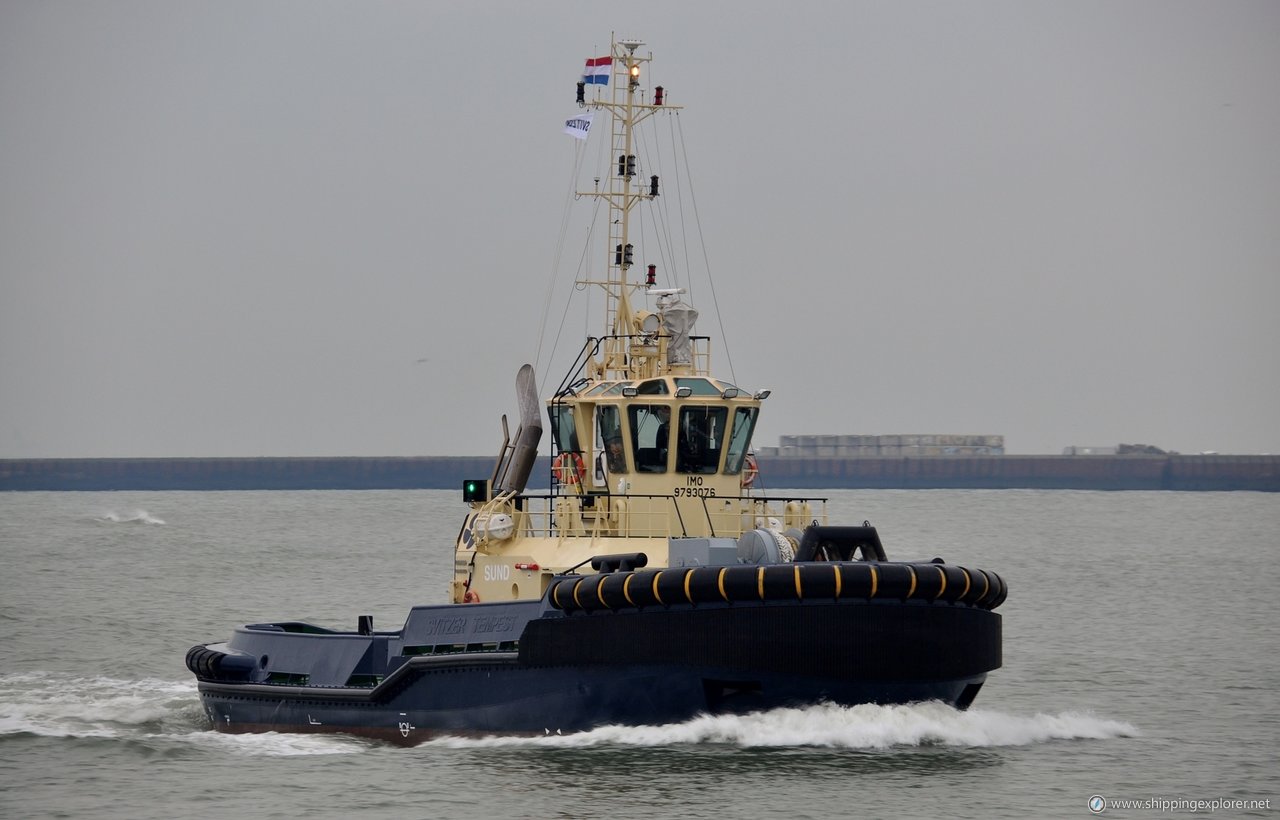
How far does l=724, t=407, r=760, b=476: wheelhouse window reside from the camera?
18312mm

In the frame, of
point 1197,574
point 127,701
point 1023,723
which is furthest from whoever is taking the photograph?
point 1197,574

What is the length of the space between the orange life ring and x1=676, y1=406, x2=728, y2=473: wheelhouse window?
1.16m

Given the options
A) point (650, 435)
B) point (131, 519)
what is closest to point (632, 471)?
point (650, 435)

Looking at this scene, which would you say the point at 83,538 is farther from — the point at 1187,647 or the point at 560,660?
the point at 560,660

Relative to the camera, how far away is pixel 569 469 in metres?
18.7

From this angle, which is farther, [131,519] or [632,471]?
[131,519]

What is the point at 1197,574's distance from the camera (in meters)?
46.9

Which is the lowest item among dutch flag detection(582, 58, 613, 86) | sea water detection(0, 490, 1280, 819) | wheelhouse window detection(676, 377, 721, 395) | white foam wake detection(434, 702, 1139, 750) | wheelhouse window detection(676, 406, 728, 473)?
sea water detection(0, 490, 1280, 819)

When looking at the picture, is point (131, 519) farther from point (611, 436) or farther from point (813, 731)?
point (813, 731)

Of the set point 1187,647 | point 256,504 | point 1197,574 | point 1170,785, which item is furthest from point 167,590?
point 256,504

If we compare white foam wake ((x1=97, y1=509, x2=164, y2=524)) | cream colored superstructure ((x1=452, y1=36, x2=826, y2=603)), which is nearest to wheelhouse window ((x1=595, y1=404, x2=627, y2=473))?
cream colored superstructure ((x1=452, y1=36, x2=826, y2=603))

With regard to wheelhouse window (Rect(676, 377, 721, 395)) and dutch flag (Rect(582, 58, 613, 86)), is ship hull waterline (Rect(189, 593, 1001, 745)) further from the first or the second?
dutch flag (Rect(582, 58, 613, 86))

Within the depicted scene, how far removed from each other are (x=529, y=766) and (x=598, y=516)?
2.92 metres

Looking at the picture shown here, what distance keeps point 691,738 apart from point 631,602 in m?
1.32
